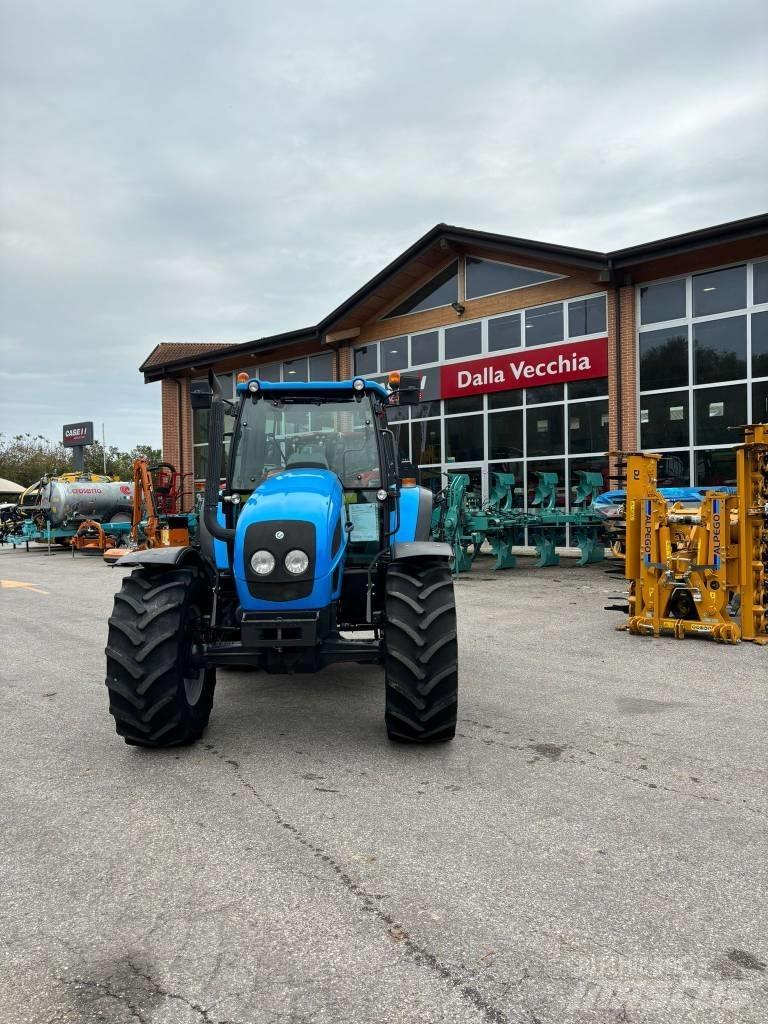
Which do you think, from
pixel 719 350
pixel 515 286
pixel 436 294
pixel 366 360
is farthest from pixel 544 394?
pixel 366 360

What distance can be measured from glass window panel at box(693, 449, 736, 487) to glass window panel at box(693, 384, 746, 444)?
27 centimetres

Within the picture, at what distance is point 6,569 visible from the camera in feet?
63.5

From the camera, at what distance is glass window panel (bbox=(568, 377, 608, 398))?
17688 mm

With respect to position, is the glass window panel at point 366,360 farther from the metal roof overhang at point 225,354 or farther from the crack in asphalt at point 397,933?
the crack in asphalt at point 397,933

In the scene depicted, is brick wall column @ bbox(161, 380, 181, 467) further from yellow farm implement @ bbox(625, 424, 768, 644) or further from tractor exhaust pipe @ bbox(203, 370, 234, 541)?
tractor exhaust pipe @ bbox(203, 370, 234, 541)

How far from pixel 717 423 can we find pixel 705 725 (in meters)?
12.3

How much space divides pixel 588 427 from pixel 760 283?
15.1ft

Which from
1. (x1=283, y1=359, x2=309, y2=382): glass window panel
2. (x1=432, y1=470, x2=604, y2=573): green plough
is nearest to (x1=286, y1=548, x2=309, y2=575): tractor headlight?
(x1=432, y1=470, x2=604, y2=573): green plough

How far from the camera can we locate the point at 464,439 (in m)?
20.5

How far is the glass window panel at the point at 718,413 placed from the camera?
15672 millimetres

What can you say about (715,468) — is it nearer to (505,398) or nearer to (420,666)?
(505,398)

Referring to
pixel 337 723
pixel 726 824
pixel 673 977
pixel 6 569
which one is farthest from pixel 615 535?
pixel 6 569

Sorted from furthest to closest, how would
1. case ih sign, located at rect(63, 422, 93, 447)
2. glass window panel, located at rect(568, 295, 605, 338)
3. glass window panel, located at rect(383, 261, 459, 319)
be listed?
case ih sign, located at rect(63, 422, 93, 447)
glass window panel, located at rect(383, 261, 459, 319)
glass window panel, located at rect(568, 295, 605, 338)

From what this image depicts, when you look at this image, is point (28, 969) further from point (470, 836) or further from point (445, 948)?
point (470, 836)
